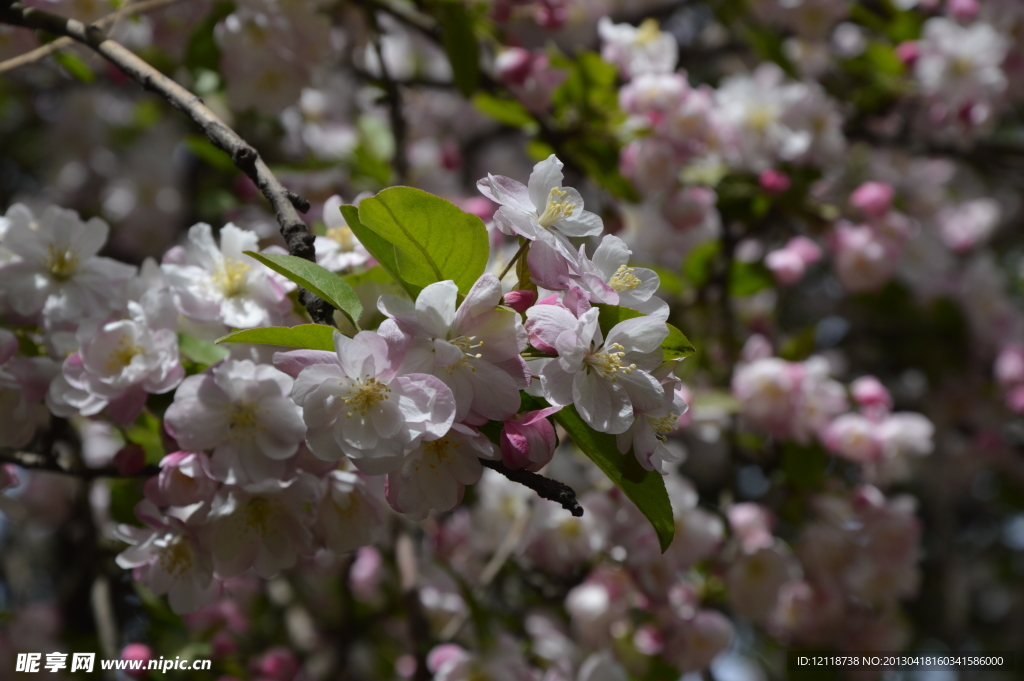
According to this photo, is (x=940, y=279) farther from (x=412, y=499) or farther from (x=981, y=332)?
(x=412, y=499)

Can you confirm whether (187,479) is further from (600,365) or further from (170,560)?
(600,365)

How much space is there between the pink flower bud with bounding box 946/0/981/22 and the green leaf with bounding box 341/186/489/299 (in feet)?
7.53

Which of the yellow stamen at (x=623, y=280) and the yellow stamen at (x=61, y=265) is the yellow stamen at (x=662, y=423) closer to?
the yellow stamen at (x=623, y=280)

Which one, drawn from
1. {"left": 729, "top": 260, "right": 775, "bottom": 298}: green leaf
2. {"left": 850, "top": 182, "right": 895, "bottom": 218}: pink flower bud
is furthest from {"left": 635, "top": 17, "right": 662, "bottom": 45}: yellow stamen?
{"left": 850, "top": 182, "right": 895, "bottom": 218}: pink flower bud

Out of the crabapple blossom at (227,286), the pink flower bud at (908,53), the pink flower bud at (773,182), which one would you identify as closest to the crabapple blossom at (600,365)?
the crabapple blossom at (227,286)

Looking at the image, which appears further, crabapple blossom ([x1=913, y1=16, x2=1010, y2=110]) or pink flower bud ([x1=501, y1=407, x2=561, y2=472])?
crabapple blossom ([x1=913, y1=16, x2=1010, y2=110])

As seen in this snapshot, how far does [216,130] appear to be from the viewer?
0.81 metres

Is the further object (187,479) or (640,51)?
(640,51)

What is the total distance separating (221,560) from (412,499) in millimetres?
261

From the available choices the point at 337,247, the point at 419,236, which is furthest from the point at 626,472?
the point at 337,247

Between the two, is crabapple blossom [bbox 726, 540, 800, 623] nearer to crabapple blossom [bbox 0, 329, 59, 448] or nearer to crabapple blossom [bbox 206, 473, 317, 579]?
crabapple blossom [bbox 206, 473, 317, 579]

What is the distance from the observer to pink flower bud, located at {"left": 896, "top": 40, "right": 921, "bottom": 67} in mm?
2164

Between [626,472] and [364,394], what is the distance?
0.88ft

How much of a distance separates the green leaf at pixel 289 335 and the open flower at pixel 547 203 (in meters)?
0.20
